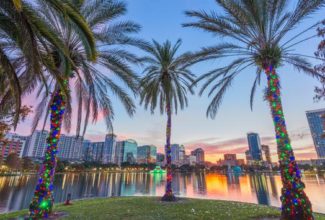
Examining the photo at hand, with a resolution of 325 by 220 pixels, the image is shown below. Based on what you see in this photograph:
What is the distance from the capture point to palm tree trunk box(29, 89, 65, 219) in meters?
7.68

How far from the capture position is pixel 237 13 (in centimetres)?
835

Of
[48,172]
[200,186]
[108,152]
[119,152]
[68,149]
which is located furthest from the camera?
[119,152]

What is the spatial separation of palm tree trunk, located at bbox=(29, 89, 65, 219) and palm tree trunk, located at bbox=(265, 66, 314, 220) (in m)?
9.35

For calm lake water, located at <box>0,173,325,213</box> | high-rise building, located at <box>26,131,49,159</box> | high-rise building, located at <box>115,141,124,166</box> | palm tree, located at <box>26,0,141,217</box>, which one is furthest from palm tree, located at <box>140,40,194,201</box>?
high-rise building, located at <box>115,141,124,166</box>

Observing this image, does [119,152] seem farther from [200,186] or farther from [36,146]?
[200,186]

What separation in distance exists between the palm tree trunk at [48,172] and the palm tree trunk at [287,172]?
368 inches

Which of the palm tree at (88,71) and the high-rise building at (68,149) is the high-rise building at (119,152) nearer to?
the high-rise building at (68,149)

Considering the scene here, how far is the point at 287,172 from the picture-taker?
688 cm

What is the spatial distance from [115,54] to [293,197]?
400 inches

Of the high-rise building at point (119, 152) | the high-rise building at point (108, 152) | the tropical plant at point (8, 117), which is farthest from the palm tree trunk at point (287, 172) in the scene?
the high-rise building at point (119, 152)

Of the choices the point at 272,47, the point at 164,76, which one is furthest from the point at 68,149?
the point at 272,47

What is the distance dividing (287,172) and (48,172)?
9.89 metres

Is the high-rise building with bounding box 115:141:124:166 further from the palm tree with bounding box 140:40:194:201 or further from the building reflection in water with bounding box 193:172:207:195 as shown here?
the palm tree with bounding box 140:40:194:201

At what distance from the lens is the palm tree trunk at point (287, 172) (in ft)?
20.5
